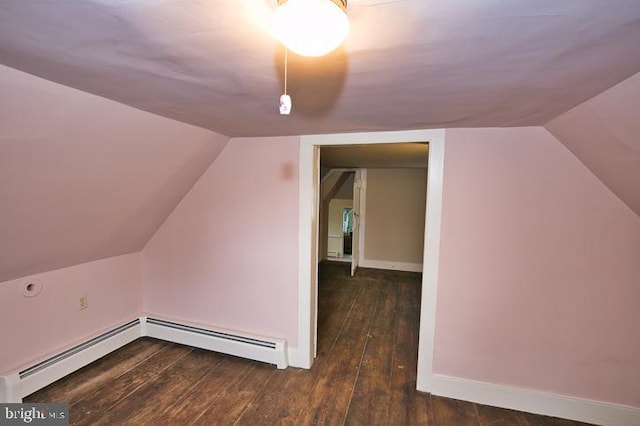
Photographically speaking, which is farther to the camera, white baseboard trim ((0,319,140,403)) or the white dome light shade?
white baseboard trim ((0,319,140,403))

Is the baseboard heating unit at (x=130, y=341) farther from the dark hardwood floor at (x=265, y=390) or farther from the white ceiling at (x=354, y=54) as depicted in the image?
the white ceiling at (x=354, y=54)

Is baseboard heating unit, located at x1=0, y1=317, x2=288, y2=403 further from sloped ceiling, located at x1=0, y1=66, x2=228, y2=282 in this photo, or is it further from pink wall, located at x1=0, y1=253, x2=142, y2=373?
sloped ceiling, located at x1=0, y1=66, x2=228, y2=282

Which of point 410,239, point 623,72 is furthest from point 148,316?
point 410,239

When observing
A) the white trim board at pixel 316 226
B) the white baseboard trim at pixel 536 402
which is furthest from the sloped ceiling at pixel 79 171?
the white baseboard trim at pixel 536 402

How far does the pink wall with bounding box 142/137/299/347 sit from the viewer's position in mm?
2410

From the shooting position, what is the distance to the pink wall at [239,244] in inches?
94.9

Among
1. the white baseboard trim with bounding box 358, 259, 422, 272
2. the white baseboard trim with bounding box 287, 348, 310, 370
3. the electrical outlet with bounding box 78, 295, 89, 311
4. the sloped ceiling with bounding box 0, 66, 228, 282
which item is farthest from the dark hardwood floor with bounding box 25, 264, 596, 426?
the white baseboard trim with bounding box 358, 259, 422, 272

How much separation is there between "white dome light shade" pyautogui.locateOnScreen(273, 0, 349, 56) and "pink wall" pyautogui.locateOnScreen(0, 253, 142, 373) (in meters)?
2.58

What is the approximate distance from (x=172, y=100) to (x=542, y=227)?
7.65 ft

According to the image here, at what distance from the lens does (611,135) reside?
1407 millimetres

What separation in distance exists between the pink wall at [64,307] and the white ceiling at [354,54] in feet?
5.63

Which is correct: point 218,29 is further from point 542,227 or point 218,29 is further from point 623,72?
point 542,227

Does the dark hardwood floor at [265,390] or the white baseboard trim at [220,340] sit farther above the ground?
the white baseboard trim at [220,340]

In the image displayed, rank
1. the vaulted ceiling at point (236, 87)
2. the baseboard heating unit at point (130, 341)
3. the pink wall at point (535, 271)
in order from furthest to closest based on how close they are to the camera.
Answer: the baseboard heating unit at point (130, 341) < the pink wall at point (535, 271) < the vaulted ceiling at point (236, 87)
